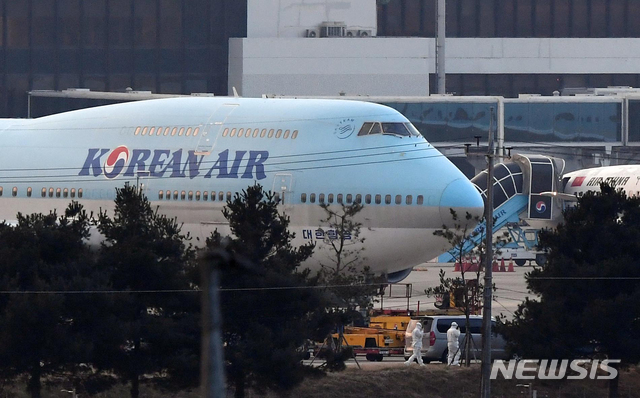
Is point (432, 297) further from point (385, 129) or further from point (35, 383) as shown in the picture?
point (35, 383)

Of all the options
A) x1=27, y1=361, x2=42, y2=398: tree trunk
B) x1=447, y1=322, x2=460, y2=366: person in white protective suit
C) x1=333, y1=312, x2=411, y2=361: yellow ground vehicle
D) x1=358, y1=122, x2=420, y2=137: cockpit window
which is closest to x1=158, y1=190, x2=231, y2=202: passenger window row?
x1=358, y1=122, x2=420, y2=137: cockpit window

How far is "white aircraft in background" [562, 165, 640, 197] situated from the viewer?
76438 mm

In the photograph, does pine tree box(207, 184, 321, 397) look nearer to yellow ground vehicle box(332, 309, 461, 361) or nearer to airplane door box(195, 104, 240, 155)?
yellow ground vehicle box(332, 309, 461, 361)

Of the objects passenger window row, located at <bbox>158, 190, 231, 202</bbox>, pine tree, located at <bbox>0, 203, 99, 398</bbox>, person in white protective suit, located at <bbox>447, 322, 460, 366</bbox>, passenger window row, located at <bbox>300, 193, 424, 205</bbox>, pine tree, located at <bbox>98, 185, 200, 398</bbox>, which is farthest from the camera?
passenger window row, located at <bbox>158, 190, 231, 202</bbox>

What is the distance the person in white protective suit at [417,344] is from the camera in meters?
41.4

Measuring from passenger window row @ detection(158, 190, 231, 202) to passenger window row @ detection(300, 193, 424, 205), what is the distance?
2.97m

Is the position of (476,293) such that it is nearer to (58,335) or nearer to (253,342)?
(253,342)

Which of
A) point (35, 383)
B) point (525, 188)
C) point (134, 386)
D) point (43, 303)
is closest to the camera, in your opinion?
point (43, 303)

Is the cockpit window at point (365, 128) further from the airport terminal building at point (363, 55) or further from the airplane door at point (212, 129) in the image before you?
the airport terminal building at point (363, 55)

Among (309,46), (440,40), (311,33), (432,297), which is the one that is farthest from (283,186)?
(440,40)

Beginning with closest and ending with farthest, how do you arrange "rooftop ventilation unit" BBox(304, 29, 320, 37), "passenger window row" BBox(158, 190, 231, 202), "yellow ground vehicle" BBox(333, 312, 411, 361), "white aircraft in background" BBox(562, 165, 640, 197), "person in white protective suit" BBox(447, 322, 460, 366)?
"person in white protective suit" BBox(447, 322, 460, 366) < "yellow ground vehicle" BBox(333, 312, 411, 361) < "passenger window row" BBox(158, 190, 231, 202) < "white aircraft in background" BBox(562, 165, 640, 197) < "rooftop ventilation unit" BBox(304, 29, 320, 37)

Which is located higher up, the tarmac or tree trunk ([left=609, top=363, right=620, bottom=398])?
the tarmac

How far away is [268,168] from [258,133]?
1.55 m

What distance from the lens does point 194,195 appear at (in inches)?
1864
